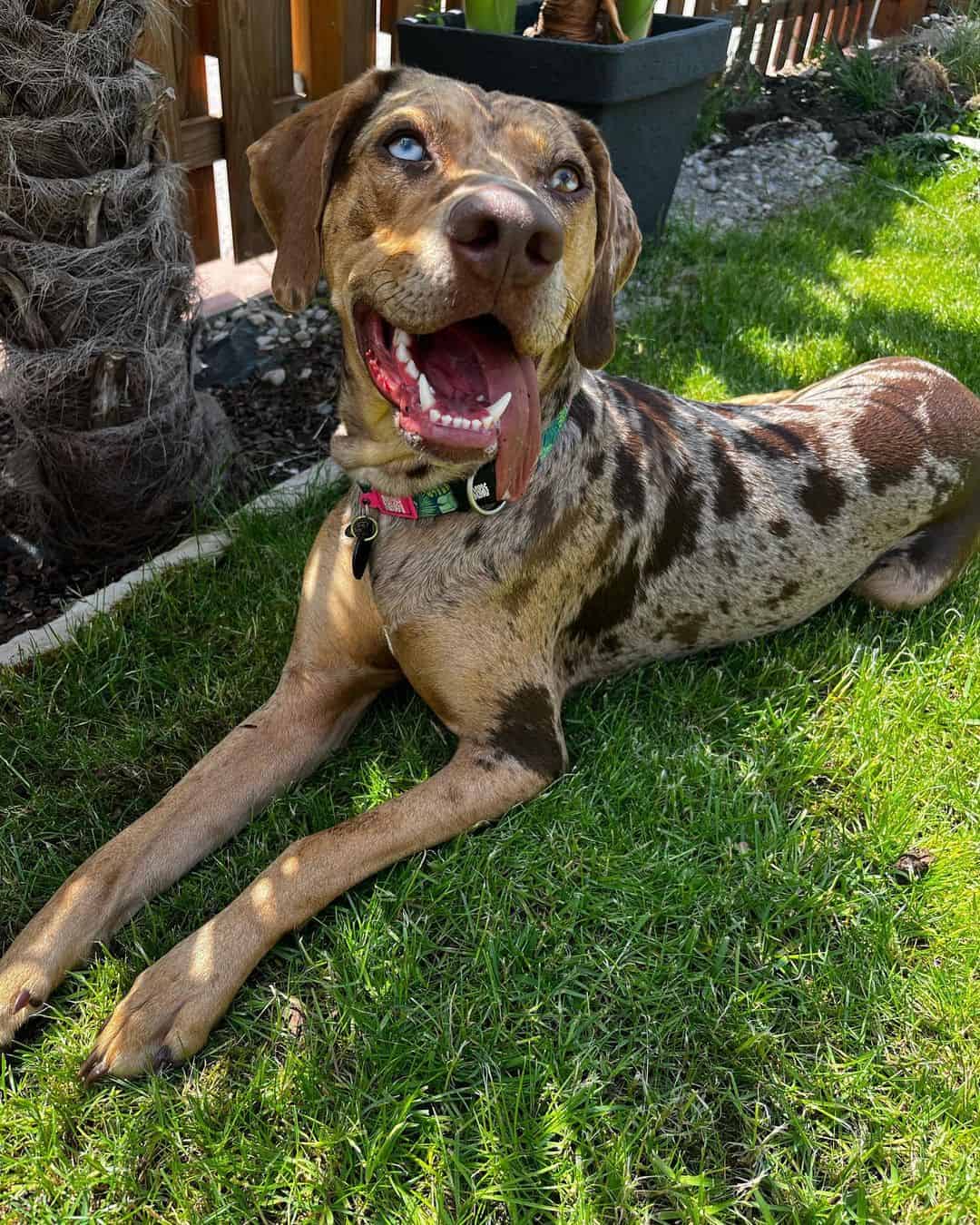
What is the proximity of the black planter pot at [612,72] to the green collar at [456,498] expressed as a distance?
327cm

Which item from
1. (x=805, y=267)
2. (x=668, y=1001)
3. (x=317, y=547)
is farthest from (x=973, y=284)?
(x=668, y=1001)

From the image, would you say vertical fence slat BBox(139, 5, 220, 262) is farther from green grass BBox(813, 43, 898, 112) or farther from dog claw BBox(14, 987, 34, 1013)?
green grass BBox(813, 43, 898, 112)

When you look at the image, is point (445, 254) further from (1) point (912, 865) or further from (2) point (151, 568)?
(1) point (912, 865)

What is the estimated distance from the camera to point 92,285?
340 centimetres

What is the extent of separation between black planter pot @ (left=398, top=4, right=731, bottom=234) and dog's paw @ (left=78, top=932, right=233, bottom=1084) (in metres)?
4.78

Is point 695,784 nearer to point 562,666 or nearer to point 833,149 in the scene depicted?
point 562,666

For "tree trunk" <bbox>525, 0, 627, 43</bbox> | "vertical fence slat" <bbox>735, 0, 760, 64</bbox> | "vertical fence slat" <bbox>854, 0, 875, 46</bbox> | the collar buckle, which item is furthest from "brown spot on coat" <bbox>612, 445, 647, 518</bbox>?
"vertical fence slat" <bbox>854, 0, 875, 46</bbox>

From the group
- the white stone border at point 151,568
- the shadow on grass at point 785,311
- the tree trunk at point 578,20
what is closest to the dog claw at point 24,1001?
the white stone border at point 151,568

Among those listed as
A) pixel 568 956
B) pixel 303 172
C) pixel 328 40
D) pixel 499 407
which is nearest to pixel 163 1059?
pixel 568 956

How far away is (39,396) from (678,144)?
4642 millimetres

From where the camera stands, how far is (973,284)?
6.67 meters

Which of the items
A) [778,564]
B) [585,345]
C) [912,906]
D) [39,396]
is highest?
[585,345]

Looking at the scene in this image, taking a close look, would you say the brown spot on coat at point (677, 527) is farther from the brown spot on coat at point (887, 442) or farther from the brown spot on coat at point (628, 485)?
the brown spot on coat at point (887, 442)

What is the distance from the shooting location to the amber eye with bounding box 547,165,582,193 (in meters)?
2.79
